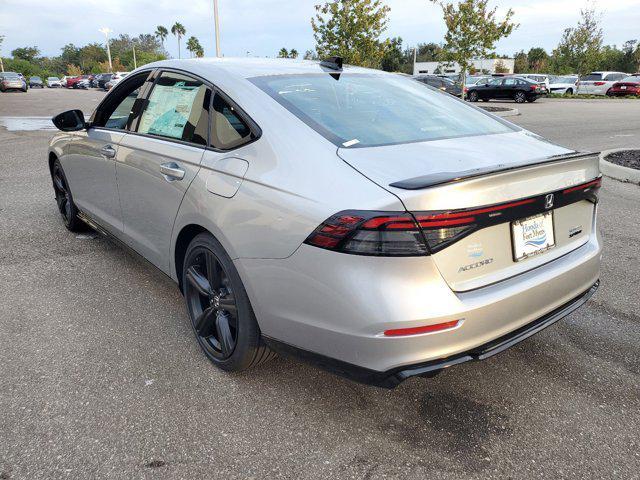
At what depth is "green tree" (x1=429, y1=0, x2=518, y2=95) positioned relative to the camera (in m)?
18.9

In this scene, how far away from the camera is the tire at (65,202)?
15.7 ft

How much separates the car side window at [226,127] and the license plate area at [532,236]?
4.15ft

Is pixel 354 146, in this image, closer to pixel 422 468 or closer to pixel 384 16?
pixel 422 468

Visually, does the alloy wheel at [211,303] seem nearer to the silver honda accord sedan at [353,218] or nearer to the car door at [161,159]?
the silver honda accord sedan at [353,218]

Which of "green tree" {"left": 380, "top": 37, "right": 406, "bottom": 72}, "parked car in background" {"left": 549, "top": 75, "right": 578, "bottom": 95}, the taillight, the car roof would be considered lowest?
the taillight

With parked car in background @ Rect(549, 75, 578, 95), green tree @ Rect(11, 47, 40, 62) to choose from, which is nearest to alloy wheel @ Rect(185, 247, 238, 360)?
parked car in background @ Rect(549, 75, 578, 95)

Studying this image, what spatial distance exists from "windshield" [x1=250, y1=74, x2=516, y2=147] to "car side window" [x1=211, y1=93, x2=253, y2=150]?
204mm

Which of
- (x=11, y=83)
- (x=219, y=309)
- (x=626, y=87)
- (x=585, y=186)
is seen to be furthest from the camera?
(x=11, y=83)

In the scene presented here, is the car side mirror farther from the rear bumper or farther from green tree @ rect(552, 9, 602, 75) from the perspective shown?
green tree @ rect(552, 9, 602, 75)

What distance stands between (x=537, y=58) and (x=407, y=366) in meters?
83.1

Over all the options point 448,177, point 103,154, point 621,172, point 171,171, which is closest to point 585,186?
point 448,177

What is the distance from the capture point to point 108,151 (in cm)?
361

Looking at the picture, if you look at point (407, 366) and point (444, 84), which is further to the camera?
point (444, 84)

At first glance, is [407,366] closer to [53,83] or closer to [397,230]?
[397,230]
